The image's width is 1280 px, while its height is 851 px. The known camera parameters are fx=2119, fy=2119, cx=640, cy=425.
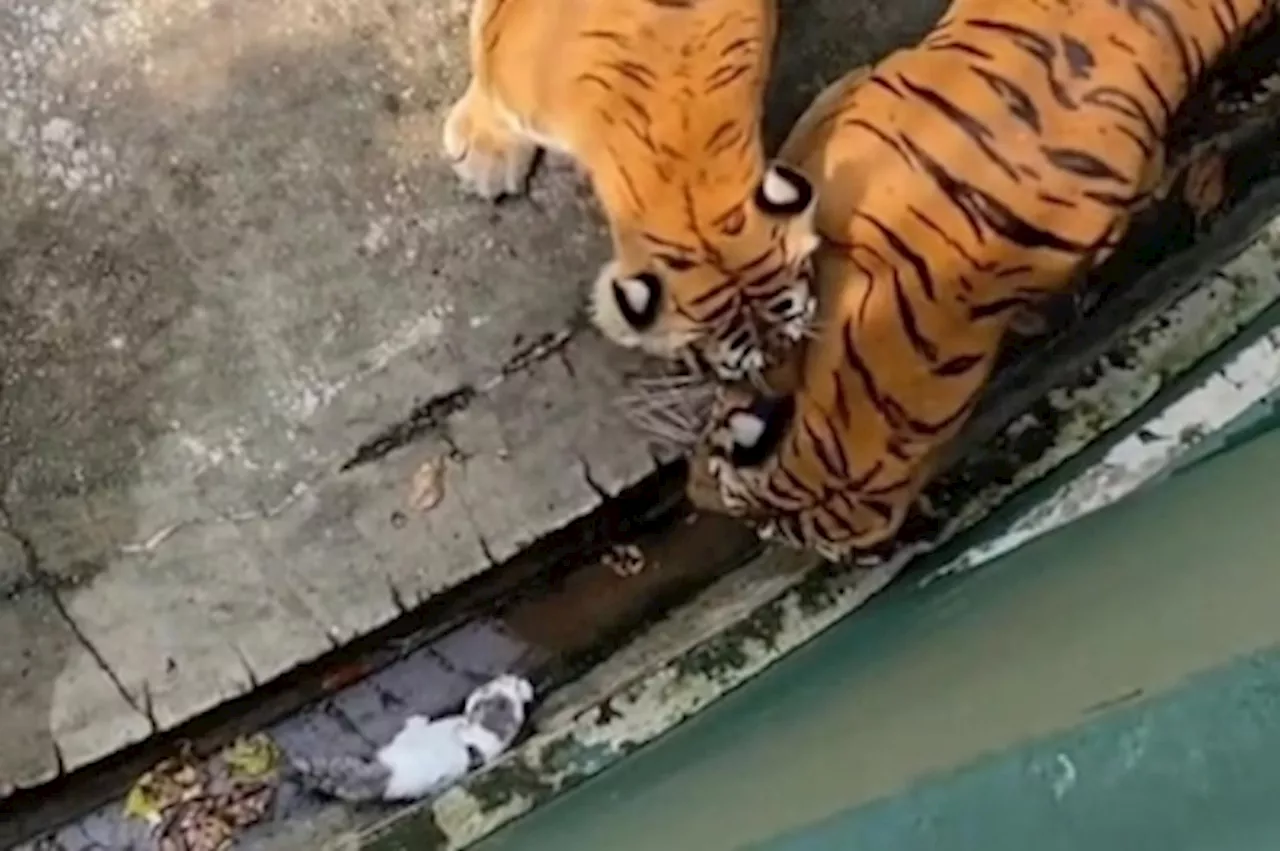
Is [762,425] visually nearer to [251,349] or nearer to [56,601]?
[251,349]

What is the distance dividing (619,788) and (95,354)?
0.50 meters

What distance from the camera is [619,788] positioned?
4.66 feet

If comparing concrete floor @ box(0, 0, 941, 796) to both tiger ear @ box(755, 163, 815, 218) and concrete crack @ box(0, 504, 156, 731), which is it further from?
tiger ear @ box(755, 163, 815, 218)

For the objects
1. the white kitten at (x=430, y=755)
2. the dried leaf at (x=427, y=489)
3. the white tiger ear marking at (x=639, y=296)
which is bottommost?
the white kitten at (x=430, y=755)

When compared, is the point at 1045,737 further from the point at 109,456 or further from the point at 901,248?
the point at 109,456

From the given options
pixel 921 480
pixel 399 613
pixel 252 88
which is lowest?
pixel 921 480

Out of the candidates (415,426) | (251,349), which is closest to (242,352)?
(251,349)

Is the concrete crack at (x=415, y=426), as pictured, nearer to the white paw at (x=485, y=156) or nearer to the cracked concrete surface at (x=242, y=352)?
the cracked concrete surface at (x=242, y=352)

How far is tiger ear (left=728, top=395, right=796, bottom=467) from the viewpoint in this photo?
4.64 ft

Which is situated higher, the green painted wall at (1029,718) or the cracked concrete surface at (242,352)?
the cracked concrete surface at (242,352)

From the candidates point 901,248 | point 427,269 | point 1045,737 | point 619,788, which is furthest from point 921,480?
point 1045,737

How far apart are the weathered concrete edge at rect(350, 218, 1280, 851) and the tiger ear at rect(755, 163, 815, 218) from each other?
1.00 feet

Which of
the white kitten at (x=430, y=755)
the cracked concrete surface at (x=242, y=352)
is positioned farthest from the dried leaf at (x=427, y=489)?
the white kitten at (x=430, y=755)

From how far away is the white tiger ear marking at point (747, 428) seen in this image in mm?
1415
